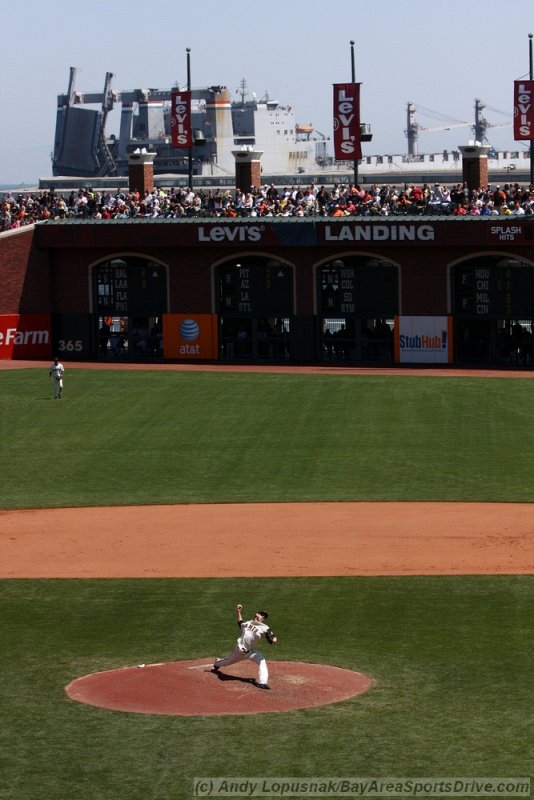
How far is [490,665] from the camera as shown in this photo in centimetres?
1872

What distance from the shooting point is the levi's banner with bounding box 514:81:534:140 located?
52.1 metres

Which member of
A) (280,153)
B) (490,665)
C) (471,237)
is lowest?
(490,665)

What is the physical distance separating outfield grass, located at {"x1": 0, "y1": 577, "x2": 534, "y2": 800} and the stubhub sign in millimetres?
28746

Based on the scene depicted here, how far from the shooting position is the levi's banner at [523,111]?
5206 cm

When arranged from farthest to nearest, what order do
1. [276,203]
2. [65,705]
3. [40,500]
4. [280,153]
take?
[280,153], [276,203], [40,500], [65,705]

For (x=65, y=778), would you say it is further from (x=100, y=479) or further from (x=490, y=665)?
(x=100, y=479)

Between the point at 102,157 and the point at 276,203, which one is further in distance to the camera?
the point at 102,157

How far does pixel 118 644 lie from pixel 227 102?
339 feet

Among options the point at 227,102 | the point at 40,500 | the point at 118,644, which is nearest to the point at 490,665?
the point at 118,644

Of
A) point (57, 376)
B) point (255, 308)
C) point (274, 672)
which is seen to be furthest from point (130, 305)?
point (274, 672)

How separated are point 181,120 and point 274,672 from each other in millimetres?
43694

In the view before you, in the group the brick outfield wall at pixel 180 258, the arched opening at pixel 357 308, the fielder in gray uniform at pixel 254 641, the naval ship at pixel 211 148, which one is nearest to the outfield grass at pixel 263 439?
the arched opening at pixel 357 308

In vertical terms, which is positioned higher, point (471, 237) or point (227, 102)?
point (227, 102)

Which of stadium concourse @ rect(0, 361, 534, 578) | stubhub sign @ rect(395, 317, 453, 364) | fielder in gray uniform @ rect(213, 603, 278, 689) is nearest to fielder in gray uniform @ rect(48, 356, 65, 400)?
stadium concourse @ rect(0, 361, 534, 578)
